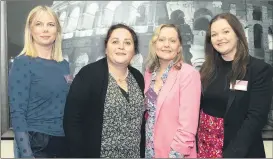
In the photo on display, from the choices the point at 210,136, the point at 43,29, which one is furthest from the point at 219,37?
the point at 43,29

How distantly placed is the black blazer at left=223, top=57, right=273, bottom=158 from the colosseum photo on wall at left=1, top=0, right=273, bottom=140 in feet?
3.53

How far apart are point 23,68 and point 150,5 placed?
1570 millimetres

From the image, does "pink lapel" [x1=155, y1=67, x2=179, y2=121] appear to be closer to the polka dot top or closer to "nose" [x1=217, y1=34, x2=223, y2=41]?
"nose" [x1=217, y1=34, x2=223, y2=41]

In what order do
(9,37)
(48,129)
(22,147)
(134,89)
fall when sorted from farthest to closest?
(9,37) < (134,89) < (48,129) < (22,147)

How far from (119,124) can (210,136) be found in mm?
600

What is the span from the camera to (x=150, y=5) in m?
2.95

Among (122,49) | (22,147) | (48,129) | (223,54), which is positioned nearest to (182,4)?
(223,54)

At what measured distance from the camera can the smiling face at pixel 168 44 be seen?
6.48 ft

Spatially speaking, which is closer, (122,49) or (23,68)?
(23,68)

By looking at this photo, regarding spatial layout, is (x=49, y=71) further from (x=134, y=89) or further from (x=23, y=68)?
(x=134, y=89)

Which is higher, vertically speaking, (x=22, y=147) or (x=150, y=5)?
(x=150, y=5)

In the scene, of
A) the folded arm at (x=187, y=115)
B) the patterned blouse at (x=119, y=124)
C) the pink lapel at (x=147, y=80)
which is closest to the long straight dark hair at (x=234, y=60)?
the folded arm at (x=187, y=115)

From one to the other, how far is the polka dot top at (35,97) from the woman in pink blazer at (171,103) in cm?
57

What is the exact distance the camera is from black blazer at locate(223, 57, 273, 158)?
5.99 feet
